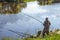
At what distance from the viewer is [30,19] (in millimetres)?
3375

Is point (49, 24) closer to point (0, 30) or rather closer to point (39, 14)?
point (39, 14)

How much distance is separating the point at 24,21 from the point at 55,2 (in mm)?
557

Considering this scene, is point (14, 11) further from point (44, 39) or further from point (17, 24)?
point (44, 39)

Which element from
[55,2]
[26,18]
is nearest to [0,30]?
[26,18]

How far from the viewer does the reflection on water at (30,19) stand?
10.9ft

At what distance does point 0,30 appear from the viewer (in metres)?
3.32

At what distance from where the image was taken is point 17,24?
3346 millimetres

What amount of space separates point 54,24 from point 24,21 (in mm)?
457

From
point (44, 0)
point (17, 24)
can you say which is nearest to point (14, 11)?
point (17, 24)

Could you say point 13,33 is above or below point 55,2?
below

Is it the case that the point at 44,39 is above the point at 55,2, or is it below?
below

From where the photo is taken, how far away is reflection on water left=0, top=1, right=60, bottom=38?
333 centimetres

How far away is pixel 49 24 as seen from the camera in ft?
11.0

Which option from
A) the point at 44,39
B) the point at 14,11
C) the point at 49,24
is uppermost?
the point at 14,11
